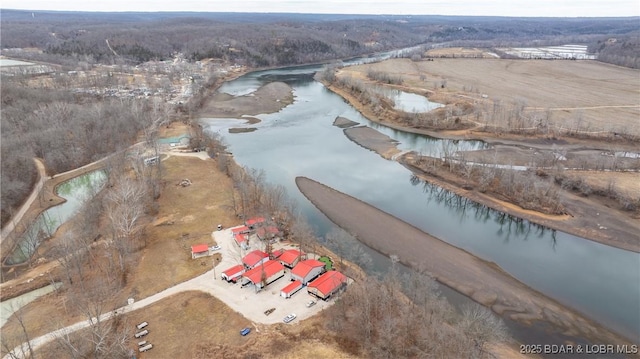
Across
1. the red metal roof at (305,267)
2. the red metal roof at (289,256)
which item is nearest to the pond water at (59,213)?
the red metal roof at (289,256)

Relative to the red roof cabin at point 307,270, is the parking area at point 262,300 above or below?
below

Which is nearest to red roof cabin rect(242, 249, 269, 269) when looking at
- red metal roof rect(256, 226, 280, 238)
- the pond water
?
red metal roof rect(256, 226, 280, 238)

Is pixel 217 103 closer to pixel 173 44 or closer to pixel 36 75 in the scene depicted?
pixel 36 75

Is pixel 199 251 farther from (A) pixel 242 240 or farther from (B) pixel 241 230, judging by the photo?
(B) pixel 241 230

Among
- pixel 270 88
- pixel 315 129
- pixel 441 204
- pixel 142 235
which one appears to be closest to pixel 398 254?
pixel 441 204

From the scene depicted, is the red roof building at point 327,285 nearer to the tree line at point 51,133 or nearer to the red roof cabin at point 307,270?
the red roof cabin at point 307,270

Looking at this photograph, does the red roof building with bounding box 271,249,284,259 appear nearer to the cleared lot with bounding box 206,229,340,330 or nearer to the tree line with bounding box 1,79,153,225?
the cleared lot with bounding box 206,229,340,330
